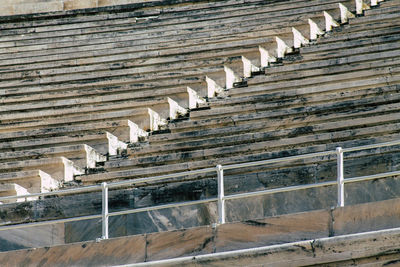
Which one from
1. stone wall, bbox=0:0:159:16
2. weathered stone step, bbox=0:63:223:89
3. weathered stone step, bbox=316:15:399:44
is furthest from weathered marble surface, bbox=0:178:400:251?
stone wall, bbox=0:0:159:16

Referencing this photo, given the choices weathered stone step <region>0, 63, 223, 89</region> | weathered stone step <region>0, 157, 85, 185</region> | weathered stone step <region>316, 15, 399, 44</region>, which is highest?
weathered stone step <region>316, 15, 399, 44</region>

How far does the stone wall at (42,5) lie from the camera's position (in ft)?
59.0

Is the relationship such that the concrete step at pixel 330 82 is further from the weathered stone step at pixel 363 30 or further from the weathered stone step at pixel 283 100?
the weathered stone step at pixel 363 30

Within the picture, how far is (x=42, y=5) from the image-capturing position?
59.9 ft

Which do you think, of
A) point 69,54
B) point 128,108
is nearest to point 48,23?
point 69,54

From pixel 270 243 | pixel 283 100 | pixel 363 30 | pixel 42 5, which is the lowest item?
pixel 270 243

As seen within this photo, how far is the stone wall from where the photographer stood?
18.0 meters

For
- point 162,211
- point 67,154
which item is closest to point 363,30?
point 67,154

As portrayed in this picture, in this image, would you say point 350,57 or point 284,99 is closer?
point 284,99

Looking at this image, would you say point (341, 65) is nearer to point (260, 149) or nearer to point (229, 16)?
point (260, 149)

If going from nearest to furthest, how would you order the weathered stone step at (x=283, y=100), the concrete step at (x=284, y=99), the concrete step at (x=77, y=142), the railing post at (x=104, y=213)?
1. the railing post at (x=104, y=213)
2. the weathered stone step at (x=283, y=100)
3. the concrete step at (x=284, y=99)
4. the concrete step at (x=77, y=142)

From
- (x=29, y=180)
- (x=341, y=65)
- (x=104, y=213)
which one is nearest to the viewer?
(x=104, y=213)

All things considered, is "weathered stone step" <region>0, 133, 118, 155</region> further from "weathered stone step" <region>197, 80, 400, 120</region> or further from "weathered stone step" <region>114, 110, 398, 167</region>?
"weathered stone step" <region>197, 80, 400, 120</region>

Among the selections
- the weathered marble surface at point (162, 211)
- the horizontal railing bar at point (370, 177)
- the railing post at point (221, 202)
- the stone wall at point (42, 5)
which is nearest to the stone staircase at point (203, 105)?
the weathered marble surface at point (162, 211)
